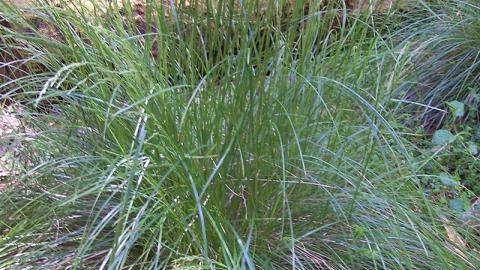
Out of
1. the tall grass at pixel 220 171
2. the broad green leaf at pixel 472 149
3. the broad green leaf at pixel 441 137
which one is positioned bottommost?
the broad green leaf at pixel 472 149

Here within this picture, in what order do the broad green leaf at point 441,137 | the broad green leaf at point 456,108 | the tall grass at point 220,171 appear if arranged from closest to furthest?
the tall grass at point 220,171
the broad green leaf at point 441,137
the broad green leaf at point 456,108

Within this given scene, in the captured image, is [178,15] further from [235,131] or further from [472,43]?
[472,43]

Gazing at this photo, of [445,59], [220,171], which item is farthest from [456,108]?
[220,171]

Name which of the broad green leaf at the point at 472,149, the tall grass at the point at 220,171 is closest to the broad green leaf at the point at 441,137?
the broad green leaf at the point at 472,149

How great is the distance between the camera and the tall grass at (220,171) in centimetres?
221

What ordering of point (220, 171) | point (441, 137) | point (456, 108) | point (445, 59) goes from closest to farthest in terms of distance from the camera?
point (220, 171), point (441, 137), point (456, 108), point (445, 59)

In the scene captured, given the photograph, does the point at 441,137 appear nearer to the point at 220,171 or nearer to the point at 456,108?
the point at 456,108

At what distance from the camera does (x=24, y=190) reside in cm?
256

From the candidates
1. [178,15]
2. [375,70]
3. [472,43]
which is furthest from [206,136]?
[472,43]

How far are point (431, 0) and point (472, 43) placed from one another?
617 millimetres

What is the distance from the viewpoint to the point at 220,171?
7.50 feet

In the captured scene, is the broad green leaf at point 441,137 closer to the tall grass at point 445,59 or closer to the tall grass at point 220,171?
the tall grass at point 445,59

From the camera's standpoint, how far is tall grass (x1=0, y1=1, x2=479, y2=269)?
2.21m

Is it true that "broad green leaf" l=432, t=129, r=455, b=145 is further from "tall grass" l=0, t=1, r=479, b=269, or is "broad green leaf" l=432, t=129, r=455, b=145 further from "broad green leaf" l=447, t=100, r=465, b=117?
"tall grass" l=0, t=1, r=479, b=269
